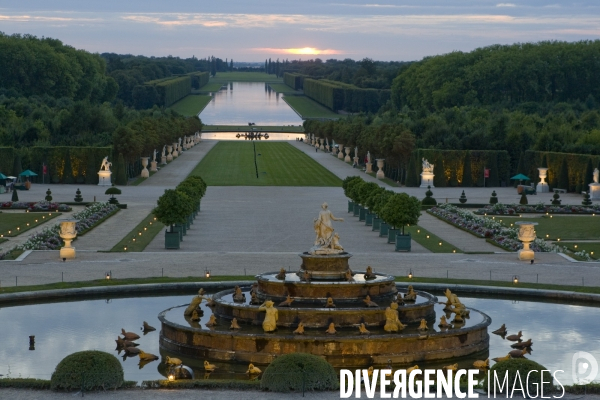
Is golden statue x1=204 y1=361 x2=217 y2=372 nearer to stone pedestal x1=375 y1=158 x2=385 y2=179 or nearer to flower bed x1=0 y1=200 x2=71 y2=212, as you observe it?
flower bed x1=0 y1=200 x2=71 y2=212

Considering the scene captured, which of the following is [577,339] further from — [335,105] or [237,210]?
[335,105]

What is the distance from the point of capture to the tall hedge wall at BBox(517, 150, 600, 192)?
72.7 meters

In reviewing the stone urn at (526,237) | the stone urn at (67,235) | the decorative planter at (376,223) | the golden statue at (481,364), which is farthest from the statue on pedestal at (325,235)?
the decorative planter at (376,223)

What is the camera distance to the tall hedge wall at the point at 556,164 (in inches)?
2862

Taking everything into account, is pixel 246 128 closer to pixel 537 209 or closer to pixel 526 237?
pixel 537 209

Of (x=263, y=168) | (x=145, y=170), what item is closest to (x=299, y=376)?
(x=145, y=170)

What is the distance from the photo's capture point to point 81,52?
170000 mm

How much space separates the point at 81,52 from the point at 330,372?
15288 centimetres

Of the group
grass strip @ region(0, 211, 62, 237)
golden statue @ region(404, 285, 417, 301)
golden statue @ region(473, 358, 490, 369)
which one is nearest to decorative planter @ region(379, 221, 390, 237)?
grass strip @ region(0, 211, 62, 237)

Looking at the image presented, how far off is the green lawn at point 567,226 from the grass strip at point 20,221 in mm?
21044

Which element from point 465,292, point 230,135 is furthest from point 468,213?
point 230,135

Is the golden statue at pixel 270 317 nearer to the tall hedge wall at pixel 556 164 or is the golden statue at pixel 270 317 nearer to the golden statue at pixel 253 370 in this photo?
the golden statue at pixel 253 370

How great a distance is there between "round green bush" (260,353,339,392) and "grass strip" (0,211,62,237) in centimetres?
2813

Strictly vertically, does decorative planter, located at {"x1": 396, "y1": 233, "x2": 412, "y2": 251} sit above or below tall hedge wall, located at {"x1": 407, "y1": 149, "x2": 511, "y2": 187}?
above
